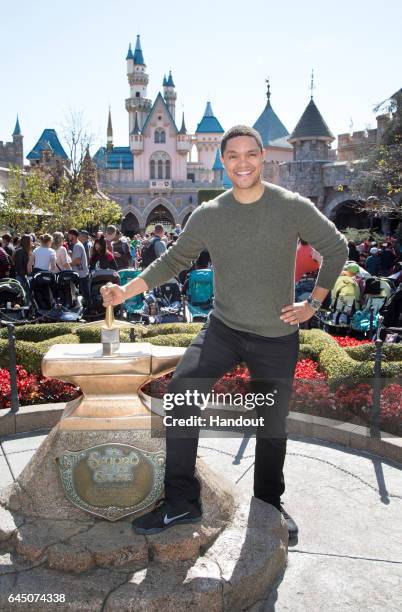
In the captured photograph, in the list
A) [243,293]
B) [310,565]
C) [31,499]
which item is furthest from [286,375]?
[31,499]

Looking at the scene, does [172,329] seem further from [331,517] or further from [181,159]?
[181,159]

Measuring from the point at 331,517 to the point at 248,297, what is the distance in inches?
53.9

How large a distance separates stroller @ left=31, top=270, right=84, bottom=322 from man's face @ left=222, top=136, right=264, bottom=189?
626cm

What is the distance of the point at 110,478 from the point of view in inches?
101

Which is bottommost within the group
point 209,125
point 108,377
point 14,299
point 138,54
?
point 14,299

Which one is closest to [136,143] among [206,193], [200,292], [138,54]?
[206,193]

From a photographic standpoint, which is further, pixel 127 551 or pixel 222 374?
pixel 222 374

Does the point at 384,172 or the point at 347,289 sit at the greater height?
the point at 384,172

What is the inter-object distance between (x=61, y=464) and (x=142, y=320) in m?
6.91

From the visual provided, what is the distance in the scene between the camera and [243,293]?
2.53 meters

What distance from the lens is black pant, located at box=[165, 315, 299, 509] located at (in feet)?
8.04

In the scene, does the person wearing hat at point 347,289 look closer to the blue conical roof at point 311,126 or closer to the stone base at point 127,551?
the stone base at point 127,551

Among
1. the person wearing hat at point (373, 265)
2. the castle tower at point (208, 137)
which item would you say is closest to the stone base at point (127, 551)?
the person wearing hat at point (373, 265)

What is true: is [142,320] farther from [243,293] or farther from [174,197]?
[174,197]
